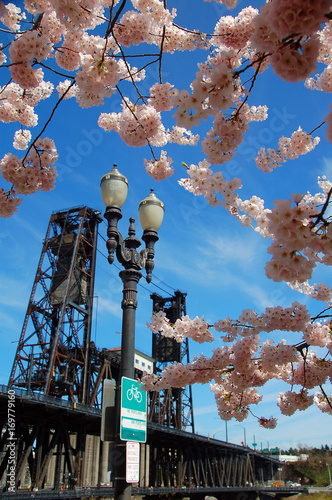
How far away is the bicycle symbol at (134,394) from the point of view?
14.9ft

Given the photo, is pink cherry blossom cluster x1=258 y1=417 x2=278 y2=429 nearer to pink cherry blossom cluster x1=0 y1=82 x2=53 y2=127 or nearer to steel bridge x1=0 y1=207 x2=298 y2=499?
pink cherry blossom cluster x1=0 y1=82 x2=53 y2=127

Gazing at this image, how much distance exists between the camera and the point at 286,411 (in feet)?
17.5

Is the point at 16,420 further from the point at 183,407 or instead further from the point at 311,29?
the point at 183,407

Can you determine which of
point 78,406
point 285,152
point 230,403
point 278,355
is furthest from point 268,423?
point 78,406

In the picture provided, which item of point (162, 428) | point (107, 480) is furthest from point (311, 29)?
point (107, 480)

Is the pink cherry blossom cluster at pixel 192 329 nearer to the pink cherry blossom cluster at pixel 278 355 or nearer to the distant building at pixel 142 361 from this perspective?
the pink cherry blossom cluster at pixel 278 355

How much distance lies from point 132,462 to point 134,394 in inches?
28.2

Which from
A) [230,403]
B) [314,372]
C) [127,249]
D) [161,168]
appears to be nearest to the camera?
[161,168]

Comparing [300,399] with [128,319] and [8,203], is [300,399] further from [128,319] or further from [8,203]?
[8,203]

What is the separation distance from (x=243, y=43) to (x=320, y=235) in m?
1.80

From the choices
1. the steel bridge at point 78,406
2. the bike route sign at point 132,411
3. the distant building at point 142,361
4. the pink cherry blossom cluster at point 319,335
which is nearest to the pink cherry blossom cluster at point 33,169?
the bike route sign at point 132,411

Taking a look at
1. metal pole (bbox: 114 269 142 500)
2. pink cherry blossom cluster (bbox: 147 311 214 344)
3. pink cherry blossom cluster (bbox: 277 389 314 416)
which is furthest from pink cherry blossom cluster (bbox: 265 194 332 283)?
pink cherry blossom cluster (bbox: 277 389 314 416)

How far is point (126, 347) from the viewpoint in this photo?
180 inches

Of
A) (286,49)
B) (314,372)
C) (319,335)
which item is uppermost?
(286,49)
